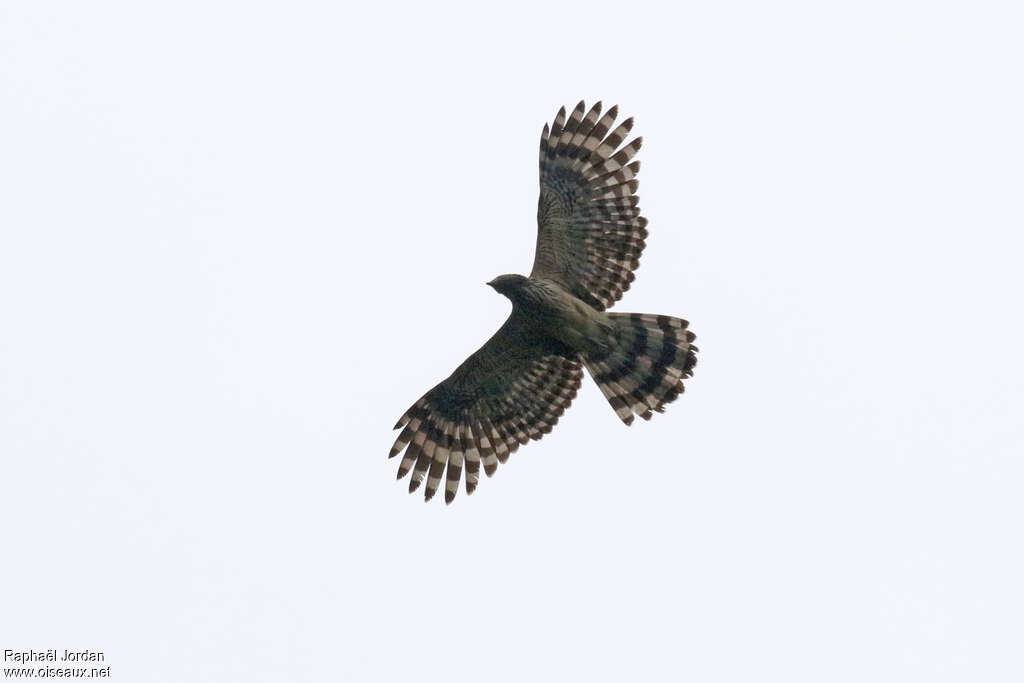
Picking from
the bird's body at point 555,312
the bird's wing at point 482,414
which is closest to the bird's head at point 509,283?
the bird's body at point 555,312

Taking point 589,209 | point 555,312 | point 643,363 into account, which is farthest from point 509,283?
point 643,363

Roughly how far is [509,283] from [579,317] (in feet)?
2.78

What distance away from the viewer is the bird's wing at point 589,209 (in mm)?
15633

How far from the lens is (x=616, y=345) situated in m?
16.1

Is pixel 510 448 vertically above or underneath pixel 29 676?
above

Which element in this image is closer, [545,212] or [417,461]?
[545,212]

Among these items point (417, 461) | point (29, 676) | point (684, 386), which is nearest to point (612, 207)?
point (684, 386)

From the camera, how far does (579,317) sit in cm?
1577

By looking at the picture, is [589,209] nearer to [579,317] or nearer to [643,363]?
[579,317]

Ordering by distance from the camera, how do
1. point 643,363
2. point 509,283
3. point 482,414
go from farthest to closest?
point 482,414, point 643,363, point 509,283

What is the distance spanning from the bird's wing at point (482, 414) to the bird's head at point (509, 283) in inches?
41.0

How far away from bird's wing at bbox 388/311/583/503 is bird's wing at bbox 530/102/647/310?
105cm

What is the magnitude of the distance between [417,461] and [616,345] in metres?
2.82

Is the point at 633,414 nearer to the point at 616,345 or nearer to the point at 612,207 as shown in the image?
the point at 616,345
